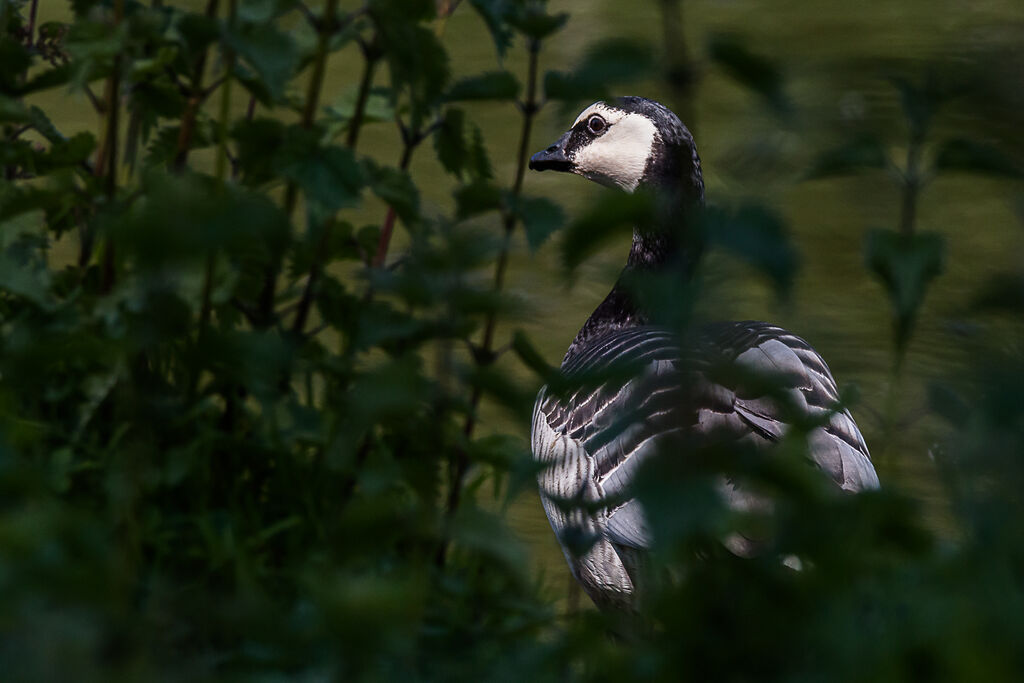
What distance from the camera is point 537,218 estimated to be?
6.79 feet

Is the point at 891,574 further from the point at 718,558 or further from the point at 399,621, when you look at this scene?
the point at 399,621

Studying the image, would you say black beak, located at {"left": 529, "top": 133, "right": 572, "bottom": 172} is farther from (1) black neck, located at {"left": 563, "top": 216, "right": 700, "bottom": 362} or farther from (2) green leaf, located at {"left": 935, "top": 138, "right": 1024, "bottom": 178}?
(2) green leaf, located at {"left": 935, "top": 138, "right": 1024, "bottom": 178}

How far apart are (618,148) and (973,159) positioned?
3.48m

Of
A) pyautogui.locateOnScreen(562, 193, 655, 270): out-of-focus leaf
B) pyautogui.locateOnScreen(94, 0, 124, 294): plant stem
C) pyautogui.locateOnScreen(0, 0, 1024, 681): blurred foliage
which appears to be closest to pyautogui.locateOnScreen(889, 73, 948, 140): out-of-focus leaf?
pyautogui.locateOnScreen(0, 0, 1024, 681): blurred foliage

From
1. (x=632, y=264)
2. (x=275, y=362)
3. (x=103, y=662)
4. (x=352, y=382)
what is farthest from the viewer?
(x=632, y=264)

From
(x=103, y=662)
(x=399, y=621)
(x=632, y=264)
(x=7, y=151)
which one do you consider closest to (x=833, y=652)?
(x=399, y=621)

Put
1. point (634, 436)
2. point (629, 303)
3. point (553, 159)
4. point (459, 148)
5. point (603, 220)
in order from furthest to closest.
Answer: point (553, 159) < point (629, 303) < point (634, 436) < point (459, 148) < point (603, 220)

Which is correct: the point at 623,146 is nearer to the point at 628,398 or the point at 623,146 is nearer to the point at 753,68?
the point at 628,398

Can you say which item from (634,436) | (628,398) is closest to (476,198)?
(628,398)

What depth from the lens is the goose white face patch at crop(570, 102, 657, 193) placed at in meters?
5.07

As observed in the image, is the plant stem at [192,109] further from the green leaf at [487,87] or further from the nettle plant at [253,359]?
the green leaf at [487,87]

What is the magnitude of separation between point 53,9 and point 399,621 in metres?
8.60

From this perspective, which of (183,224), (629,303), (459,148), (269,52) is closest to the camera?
(183,224)

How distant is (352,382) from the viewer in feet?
7.01
